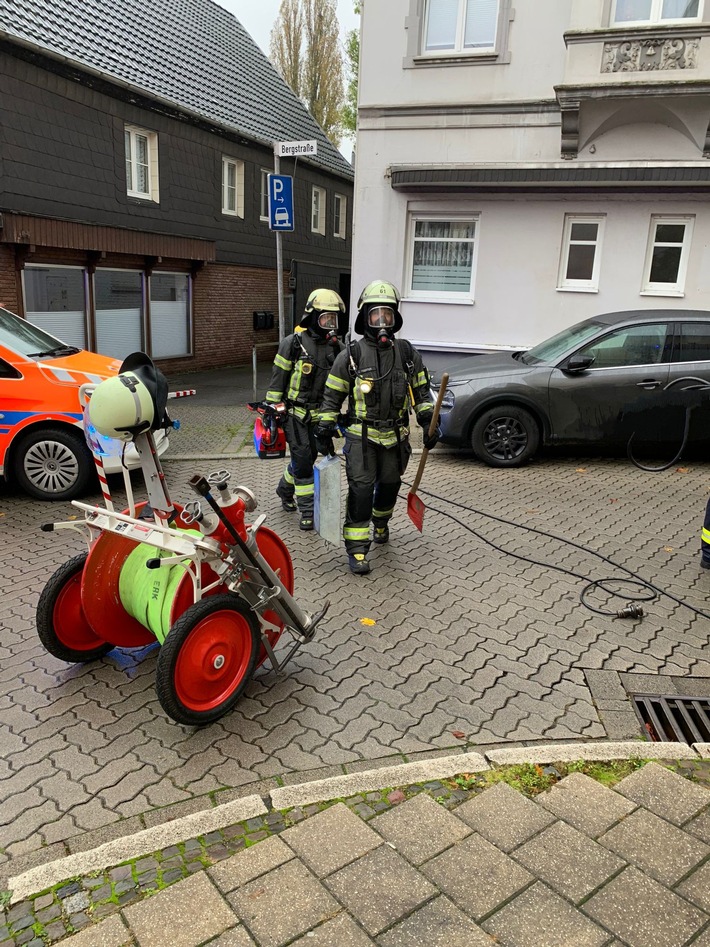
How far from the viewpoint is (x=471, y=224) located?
12.7m

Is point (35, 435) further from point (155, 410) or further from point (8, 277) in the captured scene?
point (8, 277)

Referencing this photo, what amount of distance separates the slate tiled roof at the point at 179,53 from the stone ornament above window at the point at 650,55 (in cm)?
869

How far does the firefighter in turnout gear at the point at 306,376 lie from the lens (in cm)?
614

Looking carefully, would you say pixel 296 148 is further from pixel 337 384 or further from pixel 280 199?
pixel 337 384

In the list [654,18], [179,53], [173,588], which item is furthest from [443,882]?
[179,53]

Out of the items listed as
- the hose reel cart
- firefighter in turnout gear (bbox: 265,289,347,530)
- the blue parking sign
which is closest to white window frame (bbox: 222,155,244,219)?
the blue parking sign

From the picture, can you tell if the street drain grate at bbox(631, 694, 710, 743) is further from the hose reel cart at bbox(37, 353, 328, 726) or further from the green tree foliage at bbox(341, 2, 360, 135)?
the green tree foliage at bbox(341, 2, 360, 135)

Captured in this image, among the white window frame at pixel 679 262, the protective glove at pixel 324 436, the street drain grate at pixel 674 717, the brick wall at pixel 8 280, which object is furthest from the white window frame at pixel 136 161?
the street drain grate at pixel 674 717

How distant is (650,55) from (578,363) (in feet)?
19.2

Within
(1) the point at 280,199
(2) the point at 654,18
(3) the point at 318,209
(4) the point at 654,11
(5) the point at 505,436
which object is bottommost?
(5) the point at 505,436

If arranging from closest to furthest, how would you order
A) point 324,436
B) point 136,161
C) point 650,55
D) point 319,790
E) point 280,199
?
point 319,790, point 324,436, point 280,199, point 650,55, point 136,161

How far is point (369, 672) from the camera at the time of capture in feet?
13.0

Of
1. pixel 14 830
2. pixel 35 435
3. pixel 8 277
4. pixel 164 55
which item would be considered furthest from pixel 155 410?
pixel 164 55

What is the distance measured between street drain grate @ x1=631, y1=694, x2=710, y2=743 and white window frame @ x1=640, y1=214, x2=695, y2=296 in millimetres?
9648
